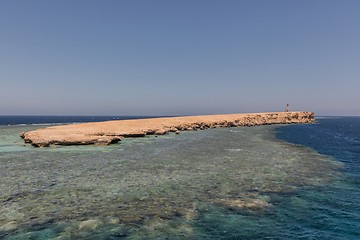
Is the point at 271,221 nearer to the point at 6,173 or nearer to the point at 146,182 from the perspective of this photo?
the point at 146,182

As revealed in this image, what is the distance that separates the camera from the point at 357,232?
1041 centimetres

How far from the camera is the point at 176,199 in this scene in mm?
13875

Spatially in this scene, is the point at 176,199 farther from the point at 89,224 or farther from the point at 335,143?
the point at 335,143

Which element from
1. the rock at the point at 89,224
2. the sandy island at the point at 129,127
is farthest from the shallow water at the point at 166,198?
the sandy island at the point at 129,127

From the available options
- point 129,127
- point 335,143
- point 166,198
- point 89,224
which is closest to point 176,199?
point 166,198

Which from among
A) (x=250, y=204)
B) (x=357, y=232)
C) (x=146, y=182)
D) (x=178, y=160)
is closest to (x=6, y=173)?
(x=146, y=182)

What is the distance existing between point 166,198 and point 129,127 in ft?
125

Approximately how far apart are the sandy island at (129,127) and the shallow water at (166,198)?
8.09m

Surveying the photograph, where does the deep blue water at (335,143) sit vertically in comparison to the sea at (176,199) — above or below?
below

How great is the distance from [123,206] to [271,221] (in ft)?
20.9

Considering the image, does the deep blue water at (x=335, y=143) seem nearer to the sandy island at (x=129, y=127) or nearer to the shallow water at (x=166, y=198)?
the shallow water at (x=166, y=198)

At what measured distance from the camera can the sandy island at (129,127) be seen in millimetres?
32750

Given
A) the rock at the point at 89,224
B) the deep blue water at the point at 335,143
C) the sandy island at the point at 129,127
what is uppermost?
the sandy island at the point at 129,127

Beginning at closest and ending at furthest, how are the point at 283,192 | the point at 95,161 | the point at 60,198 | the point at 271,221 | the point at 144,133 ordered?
the point at 271,221 < the point at 60,198 < the point at 283,192 < the point at 95,161 < the point at 144,133
